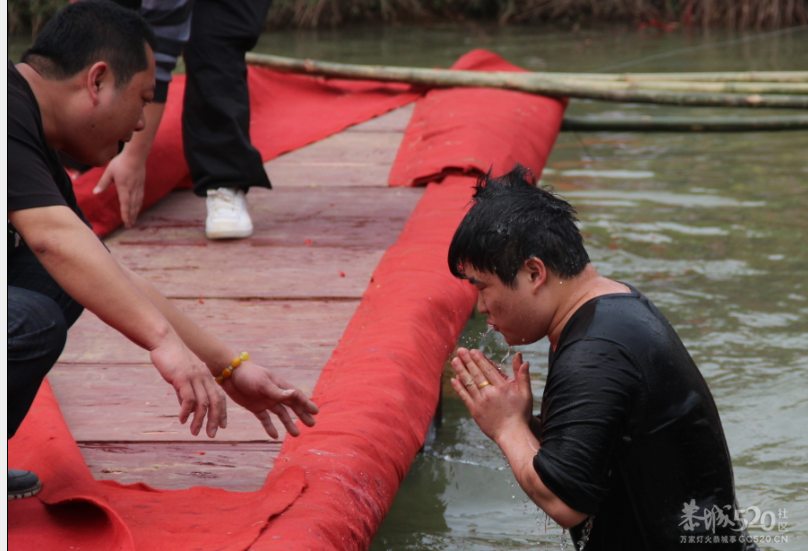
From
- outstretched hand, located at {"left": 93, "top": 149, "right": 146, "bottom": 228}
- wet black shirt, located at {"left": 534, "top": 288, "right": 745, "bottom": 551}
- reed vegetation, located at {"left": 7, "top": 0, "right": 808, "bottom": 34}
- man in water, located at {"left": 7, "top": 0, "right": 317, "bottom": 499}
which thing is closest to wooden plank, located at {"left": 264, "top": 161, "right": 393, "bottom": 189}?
outstretched hand, located at {"left": 93, "top": 149, "right": 146, "bottom": 228}

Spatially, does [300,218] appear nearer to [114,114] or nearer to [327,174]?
[327,174]

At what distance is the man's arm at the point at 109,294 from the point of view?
1.54 metres

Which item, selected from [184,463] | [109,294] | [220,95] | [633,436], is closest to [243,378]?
[184,463]

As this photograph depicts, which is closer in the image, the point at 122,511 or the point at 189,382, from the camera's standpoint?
the point at 189,382

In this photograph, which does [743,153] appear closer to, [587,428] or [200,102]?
[200,102]

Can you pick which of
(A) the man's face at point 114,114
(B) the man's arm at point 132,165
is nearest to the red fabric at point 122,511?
(A) the man's face at point 114,114

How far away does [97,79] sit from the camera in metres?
1.80

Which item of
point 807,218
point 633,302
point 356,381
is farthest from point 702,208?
point 633,302

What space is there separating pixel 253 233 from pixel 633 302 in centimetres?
208

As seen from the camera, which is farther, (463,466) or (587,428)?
(463,466)

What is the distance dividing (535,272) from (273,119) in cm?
371

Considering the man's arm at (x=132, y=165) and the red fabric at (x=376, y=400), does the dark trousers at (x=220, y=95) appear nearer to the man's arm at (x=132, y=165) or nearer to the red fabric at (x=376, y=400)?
the man's arm at (x=132, y=165)

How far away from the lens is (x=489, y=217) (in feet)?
5.27

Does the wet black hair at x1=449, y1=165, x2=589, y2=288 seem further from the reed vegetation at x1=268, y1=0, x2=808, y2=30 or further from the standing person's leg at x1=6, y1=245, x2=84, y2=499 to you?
the reed vegetation at x1=268, y1=0, x2=808, y2=30
